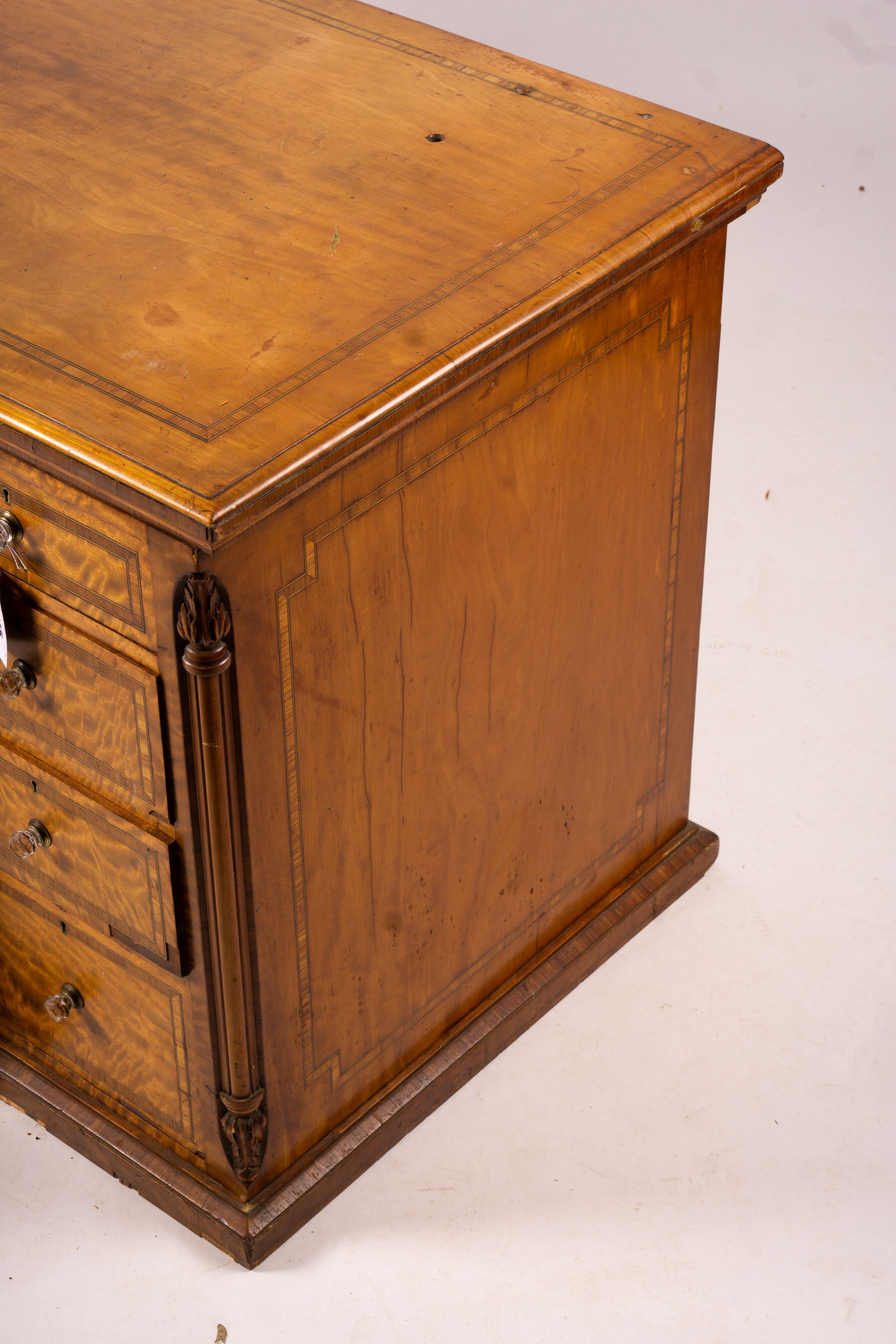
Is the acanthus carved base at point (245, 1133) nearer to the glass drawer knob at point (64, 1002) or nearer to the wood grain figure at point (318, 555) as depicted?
the wood grain figure at point (318, 555)

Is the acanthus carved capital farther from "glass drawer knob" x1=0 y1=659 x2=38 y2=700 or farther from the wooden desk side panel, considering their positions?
"glass drawer knob" x1=0 y1=659 x2=38 y2=700

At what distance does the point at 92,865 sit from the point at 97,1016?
0.23 meters

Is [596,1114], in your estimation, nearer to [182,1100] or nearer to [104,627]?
[182,1100]

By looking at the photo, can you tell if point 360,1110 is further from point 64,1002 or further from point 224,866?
point 224,866

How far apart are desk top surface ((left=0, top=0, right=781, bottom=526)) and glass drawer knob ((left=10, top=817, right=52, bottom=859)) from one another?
493 millimetres

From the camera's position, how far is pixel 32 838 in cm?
188

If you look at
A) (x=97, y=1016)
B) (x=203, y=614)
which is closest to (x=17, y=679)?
(x=203, y=614)

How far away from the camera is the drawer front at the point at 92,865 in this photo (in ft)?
5.83

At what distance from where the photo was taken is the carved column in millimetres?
1562

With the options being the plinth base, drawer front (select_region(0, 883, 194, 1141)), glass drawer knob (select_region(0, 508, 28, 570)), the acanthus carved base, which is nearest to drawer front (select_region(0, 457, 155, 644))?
glass drawer knob (select_region(0, 508, 28, 570))

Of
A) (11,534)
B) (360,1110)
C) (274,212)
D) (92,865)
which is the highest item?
(274,212)

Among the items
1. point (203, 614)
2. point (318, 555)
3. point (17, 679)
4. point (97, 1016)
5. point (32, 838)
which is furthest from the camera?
point (97, 1016)

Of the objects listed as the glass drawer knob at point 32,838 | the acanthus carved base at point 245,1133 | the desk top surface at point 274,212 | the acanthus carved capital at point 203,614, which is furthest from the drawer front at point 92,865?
the desk top surface at point 274,212

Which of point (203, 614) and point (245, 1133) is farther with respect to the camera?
point (245, 1133)
